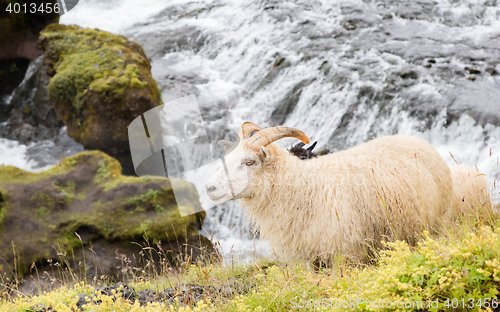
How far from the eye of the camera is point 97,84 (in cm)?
897

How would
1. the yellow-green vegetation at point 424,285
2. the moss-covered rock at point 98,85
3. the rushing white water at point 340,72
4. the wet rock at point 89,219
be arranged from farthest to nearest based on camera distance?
the moss-covered rock at point 98,85 → the rushing white water at point 340,72 → the wet rock at point 89,219 → the yellow-green vegetation at point 424,285

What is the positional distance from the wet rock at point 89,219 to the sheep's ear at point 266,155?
9.17 feet

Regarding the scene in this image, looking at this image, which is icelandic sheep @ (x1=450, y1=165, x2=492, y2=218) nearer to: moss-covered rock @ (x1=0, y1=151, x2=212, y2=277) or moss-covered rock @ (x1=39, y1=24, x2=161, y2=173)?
moss-covered rock @ (x1=0, y1=151, x2=212, y2=277)

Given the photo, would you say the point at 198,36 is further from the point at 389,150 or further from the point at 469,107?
the point at 389,150

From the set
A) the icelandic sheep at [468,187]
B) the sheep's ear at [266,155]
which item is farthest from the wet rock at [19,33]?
the icelandic sheep at [468,187]

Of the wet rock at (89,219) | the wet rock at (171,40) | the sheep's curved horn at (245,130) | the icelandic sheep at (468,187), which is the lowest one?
the wet rock at (89,219)

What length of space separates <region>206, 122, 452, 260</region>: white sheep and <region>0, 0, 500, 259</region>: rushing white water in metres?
1.53

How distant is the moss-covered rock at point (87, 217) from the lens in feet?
20.7

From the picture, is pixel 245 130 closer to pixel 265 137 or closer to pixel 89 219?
pixel 265 137

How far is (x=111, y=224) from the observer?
261 inches

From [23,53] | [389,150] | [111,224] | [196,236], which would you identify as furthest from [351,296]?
[23,53]

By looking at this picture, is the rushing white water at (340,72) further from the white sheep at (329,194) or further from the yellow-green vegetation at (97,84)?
the yellow-green vegetation at (97,84)

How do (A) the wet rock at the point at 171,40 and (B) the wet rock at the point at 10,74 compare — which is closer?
(B) the wet rock at the point at 10,74

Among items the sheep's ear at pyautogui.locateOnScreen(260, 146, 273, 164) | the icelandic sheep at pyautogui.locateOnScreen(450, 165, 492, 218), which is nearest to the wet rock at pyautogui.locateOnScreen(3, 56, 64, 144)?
the sheep's ear at pyautogui.locateOnScreen(260, 146, 273, 164)
